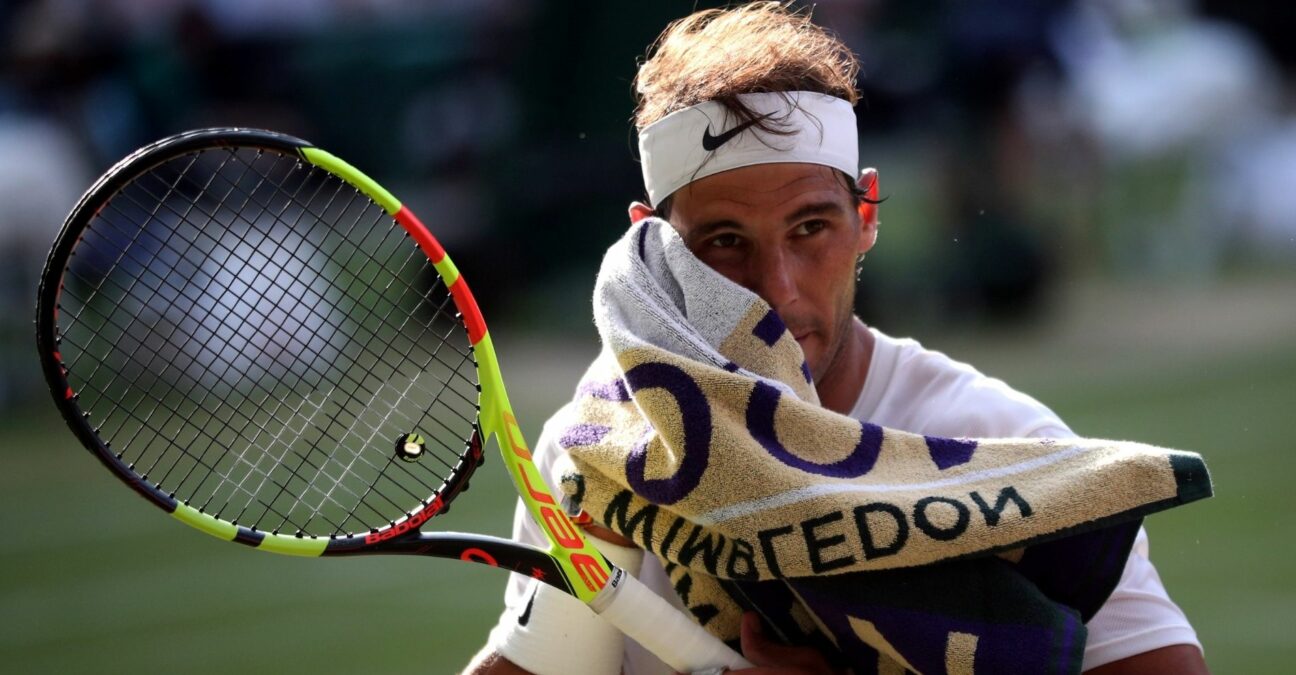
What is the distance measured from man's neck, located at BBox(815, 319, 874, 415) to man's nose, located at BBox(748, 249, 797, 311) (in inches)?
7.6

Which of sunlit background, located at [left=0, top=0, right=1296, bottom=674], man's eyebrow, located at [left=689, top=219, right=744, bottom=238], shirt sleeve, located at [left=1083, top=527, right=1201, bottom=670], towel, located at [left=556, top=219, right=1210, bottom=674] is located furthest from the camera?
sunlit background, located at [left=0, top=0, right=1296, bottom=674]

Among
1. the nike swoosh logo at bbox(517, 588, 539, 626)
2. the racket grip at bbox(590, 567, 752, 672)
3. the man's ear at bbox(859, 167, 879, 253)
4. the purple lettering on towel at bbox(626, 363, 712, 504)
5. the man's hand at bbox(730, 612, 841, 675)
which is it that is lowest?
the nike swoosh logo at bbox(517, 588, 539, 626)

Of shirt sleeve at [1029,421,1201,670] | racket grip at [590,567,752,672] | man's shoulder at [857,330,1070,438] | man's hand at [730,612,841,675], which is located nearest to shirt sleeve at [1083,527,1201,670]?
shirt sleeve at [1029,421,1201,670]

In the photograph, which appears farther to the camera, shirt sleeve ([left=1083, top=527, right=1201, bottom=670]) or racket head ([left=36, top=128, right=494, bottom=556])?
racket head ([left=36, top=128, right=494, bottom=556])

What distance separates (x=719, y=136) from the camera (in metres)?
2.81

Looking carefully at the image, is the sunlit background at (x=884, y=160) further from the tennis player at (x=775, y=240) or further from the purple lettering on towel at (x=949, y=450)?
the purple lettering on towel at (x=949, y=450)

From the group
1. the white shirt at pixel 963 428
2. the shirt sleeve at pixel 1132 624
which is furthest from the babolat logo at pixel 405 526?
the shirt sleeve at pixel 1132 624

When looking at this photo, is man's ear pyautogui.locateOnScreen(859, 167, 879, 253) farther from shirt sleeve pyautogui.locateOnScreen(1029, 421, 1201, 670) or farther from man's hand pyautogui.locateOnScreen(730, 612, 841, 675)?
man's hand pyautogui.locateOnScreen(730, 612, 841, 675)

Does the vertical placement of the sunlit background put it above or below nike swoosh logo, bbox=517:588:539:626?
above

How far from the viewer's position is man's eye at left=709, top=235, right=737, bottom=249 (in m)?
2.81

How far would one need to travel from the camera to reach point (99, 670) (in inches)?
241

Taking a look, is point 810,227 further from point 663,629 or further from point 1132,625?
point 1132,625

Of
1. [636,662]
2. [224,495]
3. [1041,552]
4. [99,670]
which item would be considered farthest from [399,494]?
[1041,552]

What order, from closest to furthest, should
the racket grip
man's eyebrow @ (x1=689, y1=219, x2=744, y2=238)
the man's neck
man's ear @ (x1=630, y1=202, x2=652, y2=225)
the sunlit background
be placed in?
the racket grip
man's eyebrow @ (x1=689, y1=219, x2=744, y2=238)
the man's neck
man's ear @ (x1=630, y1=202, x2=652, y2=225)
the sunlit background
